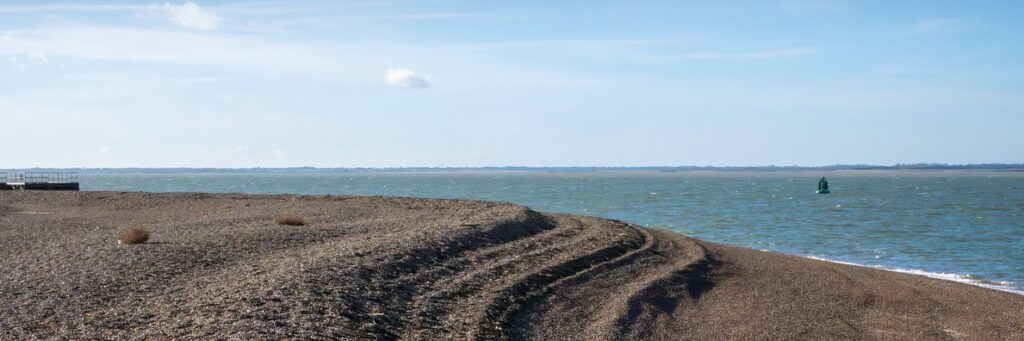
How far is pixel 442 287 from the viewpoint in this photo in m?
15.5

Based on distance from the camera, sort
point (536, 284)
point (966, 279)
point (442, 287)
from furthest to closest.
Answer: point (966, 279)
point (536, 284)
point (442, 287)

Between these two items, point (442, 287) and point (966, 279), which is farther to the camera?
point (966, 279)

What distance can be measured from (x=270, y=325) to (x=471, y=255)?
26.4ft

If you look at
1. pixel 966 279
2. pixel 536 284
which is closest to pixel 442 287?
pixel 536 284

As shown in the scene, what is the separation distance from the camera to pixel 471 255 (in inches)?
755

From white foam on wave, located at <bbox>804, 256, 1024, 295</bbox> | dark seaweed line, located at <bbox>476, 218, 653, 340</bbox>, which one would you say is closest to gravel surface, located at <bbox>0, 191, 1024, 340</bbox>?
dark seaweed line, located at <bbox>476, 218, 653, 340</bbox>

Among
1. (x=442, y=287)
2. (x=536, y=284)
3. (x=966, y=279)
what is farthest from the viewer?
(x=966, y=279)

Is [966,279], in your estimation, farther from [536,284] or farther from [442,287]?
[442,287]

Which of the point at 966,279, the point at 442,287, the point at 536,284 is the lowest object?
the point at 966,279

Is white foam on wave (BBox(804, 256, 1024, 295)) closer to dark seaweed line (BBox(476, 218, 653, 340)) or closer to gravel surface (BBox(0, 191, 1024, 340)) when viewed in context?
gravel surface (BBox(0, 191, 1024, 340))

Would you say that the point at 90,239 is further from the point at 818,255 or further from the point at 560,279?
the point at 818,255

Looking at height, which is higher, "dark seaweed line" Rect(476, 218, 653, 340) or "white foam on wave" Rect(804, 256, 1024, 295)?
"dark seaweed line" Rect(476, 218, 653, 340)

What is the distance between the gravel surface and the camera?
40.0ft

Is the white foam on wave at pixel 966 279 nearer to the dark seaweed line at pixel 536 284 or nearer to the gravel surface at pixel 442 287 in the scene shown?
the gravel surface at pixel 442 287
